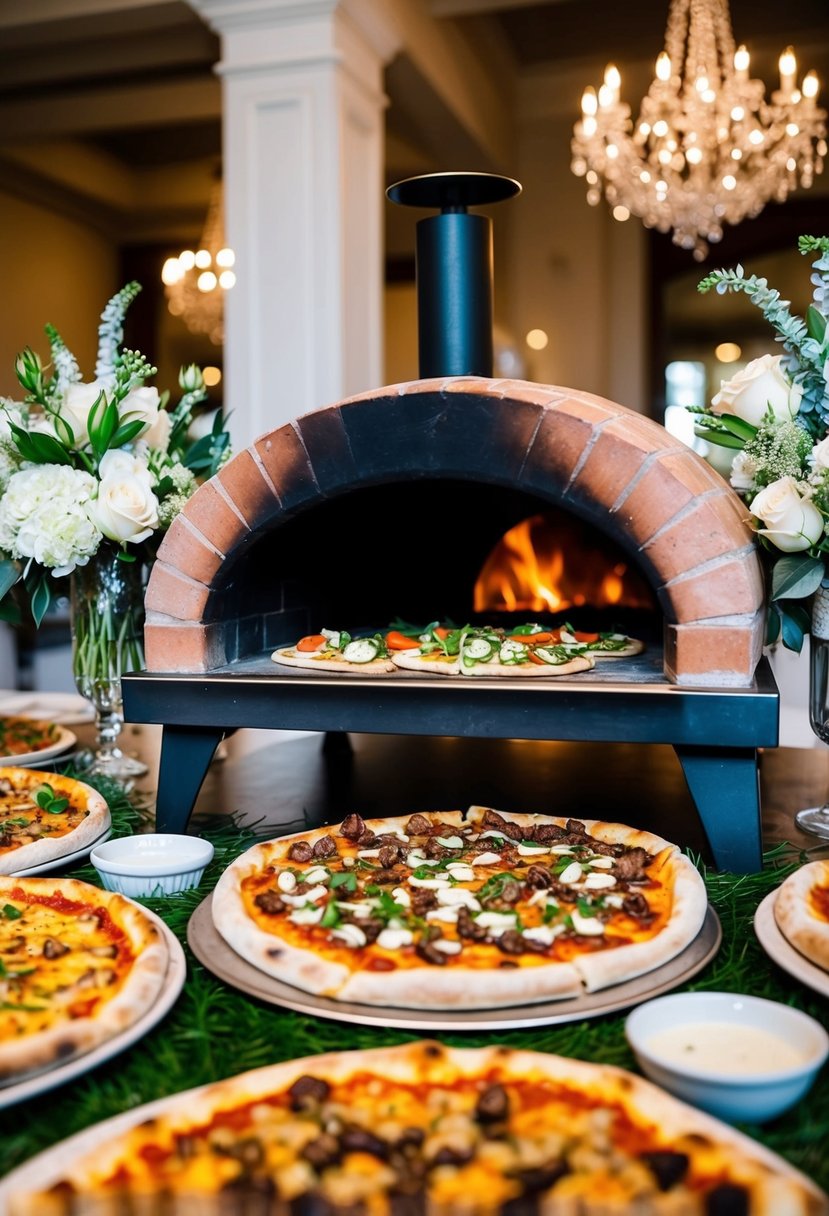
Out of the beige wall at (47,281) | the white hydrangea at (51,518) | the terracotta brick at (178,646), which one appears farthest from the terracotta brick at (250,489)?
the beige wall at (47,281)

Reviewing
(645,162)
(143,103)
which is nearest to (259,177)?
(645,162)

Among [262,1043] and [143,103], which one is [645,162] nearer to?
[143,103]

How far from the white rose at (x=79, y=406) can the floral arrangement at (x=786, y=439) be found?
53.6 inches

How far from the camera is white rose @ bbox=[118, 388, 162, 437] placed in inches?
103

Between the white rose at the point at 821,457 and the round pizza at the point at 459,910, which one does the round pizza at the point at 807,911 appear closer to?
the round pizza at the point at 459,910

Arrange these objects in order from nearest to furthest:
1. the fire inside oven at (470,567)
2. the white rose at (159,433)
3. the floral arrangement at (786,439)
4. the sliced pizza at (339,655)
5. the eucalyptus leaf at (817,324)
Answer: the floral arrangement at (786,439)
the eucalyptus leaf at (817,324)
the sliced pizza at (339,655)
the white rose at (159,433)
the fire inside oven at (470,567)

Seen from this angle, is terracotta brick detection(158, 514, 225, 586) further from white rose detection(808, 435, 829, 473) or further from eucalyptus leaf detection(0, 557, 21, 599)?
white rose detection(808, 435, 829, 473)

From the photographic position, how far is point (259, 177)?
5.23 m

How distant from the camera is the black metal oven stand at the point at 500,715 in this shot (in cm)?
194

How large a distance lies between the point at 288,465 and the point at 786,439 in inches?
37.8

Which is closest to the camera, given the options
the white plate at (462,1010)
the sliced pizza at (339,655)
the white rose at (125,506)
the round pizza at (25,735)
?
the white plate at (462,1010)

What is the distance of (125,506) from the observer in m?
2.41

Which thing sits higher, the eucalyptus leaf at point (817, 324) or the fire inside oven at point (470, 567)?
the eucalyptus leaf at point (817, 324)

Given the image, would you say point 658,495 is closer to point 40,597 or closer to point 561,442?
point 561,442
